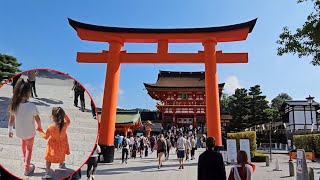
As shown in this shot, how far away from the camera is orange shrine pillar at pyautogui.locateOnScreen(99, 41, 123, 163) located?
1368 centimetres

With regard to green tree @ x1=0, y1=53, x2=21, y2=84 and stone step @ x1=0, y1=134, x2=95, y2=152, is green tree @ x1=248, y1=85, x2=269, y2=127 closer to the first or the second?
green tree @ x1=0, y1=53, x2=21, y2=84

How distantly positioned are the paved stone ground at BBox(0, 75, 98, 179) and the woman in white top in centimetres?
4

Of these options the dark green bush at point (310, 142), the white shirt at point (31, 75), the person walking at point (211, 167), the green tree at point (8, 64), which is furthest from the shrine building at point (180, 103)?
the white shirt at point (31, 75)

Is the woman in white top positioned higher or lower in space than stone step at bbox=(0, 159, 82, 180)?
higher

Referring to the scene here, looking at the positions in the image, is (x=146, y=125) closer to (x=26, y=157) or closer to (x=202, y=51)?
(x=202, y=51)

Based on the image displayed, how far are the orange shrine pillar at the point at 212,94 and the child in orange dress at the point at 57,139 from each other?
11.8 meters

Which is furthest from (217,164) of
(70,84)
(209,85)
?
(209,85)

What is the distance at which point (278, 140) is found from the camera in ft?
113

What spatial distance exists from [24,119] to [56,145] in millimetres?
322

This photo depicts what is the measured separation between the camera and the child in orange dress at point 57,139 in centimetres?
228

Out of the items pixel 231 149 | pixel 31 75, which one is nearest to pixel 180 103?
pixel 231 149

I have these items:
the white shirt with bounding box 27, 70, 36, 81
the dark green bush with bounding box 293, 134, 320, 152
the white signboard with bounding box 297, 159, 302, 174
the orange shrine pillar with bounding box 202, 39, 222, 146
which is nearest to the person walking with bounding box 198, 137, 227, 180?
the white shirt with bounding box 27, 70, 36, 81

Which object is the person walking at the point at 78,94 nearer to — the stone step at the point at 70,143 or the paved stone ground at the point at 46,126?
the paved stone ground at the point at 46,126

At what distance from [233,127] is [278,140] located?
6.00m
